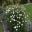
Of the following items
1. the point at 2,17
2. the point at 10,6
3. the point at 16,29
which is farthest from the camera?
the point at 10,6

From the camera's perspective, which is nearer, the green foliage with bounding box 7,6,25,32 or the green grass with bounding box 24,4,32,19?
the green foliage with bounding box 7,6,25,32

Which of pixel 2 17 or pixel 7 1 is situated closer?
pixel 2 17

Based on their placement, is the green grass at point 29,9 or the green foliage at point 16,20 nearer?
the green foliage at point 16,20

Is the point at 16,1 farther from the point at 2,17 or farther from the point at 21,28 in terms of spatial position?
the point at 21,28

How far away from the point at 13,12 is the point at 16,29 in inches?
8.7

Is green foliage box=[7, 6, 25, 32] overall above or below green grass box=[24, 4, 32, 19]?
below

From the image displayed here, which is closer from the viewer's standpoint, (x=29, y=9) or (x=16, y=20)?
(x=16, y=20)

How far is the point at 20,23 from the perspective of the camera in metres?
1.05

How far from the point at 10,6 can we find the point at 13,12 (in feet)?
0.51

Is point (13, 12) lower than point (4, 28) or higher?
higher

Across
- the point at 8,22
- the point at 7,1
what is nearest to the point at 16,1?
the point at 7,1

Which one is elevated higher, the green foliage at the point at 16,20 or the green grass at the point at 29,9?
the green grass at the point at 29,9

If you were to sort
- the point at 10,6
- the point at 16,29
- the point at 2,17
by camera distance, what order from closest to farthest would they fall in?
1. the point at 16,29
2. the point at 2,17
3. the point at 10,6

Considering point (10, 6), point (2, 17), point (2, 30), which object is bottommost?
point (2, 30)
